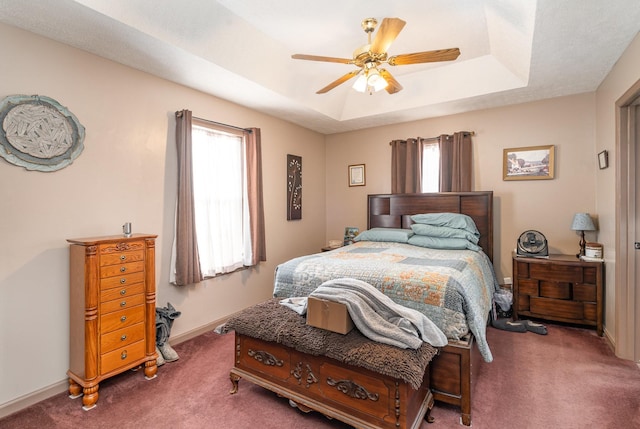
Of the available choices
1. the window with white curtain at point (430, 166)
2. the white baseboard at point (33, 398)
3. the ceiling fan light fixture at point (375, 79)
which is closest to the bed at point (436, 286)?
the window with white curtain at point (430, 166)

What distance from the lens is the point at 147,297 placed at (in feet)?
8.07

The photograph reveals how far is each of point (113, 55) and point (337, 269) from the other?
2.44 m

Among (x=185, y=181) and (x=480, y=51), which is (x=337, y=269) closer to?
(x=185, y=181)

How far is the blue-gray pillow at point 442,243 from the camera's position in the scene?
342cm

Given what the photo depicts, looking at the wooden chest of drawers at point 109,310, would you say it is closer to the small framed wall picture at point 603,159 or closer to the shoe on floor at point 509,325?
the shoe on floor at point 509,325

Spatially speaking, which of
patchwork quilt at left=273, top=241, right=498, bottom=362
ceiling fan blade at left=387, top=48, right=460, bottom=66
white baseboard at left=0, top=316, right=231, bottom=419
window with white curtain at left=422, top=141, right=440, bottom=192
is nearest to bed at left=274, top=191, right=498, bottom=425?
patchwork quilt at left=273, top=241, right=498, bottom=362

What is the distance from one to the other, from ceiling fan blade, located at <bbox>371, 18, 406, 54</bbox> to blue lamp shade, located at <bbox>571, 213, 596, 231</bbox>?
274 centimetres

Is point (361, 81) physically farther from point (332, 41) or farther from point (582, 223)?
point (582, 223)

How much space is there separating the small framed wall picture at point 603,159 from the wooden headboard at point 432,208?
1031 millimetres

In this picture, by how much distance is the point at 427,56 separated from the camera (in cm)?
229

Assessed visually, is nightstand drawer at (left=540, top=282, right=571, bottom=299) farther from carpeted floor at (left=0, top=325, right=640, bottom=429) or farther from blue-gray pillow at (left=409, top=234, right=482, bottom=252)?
blue-gray pillow at (left=409, top=234, right=482, bottom=252)

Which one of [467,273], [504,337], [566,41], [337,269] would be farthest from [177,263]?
[566,41]

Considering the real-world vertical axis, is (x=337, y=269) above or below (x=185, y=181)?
below

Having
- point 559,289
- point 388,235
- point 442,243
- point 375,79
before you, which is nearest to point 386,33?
point 375,79
